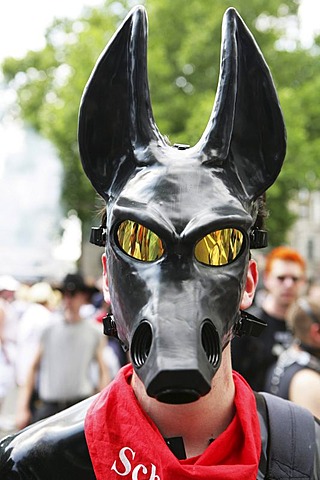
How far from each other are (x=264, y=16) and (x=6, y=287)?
1479 cm

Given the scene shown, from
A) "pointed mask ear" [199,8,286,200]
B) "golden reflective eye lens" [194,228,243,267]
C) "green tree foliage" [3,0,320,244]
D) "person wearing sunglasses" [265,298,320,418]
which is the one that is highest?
"green tree foliage" [3,0,320,244]

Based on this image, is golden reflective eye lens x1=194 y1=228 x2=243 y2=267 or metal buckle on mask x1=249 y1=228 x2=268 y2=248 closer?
golden reflective eye lens x1=194 y1=228 x2=243 y2=267

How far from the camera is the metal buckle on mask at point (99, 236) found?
7.31ft

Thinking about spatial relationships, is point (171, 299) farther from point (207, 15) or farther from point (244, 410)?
point (207, 15)

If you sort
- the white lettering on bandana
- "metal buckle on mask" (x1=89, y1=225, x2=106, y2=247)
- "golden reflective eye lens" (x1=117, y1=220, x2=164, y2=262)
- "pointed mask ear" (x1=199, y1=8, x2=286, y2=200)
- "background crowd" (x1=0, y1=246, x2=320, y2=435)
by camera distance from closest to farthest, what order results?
"golden reflective eye lens" (x1=117, y1=220, x2=164, y2=262), the white lettering on bandana, "pointed mask ear" (x1=199, y1=8, x2=286, y2=200), "metal buckle on mask" (x1=89, y1=225, x2=106, y2=247), "background crowd" (x1=0, y1=246, x2=320, y2=435)

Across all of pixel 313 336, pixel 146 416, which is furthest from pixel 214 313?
pixel 313 336

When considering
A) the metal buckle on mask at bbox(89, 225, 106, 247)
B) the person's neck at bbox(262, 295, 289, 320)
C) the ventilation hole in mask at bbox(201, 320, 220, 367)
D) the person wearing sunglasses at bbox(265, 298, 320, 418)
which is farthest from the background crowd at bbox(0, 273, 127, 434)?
the ventilation hole in mask at bbox(201, 320, 220, 367)

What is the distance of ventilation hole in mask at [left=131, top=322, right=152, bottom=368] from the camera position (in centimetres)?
A: 179

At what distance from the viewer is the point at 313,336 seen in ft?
14.5

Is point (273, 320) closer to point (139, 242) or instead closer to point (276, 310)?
point (276, 310)

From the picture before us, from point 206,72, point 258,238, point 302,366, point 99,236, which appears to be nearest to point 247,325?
point 258,238

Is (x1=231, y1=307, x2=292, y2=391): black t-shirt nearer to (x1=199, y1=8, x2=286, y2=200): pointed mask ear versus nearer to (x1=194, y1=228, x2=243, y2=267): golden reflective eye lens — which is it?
(x1=199, y1=8, x2=286, y2=200): pointed mask ear

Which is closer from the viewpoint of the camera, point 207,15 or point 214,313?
point 214,313

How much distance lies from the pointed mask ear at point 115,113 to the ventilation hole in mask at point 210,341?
1.77 feet
